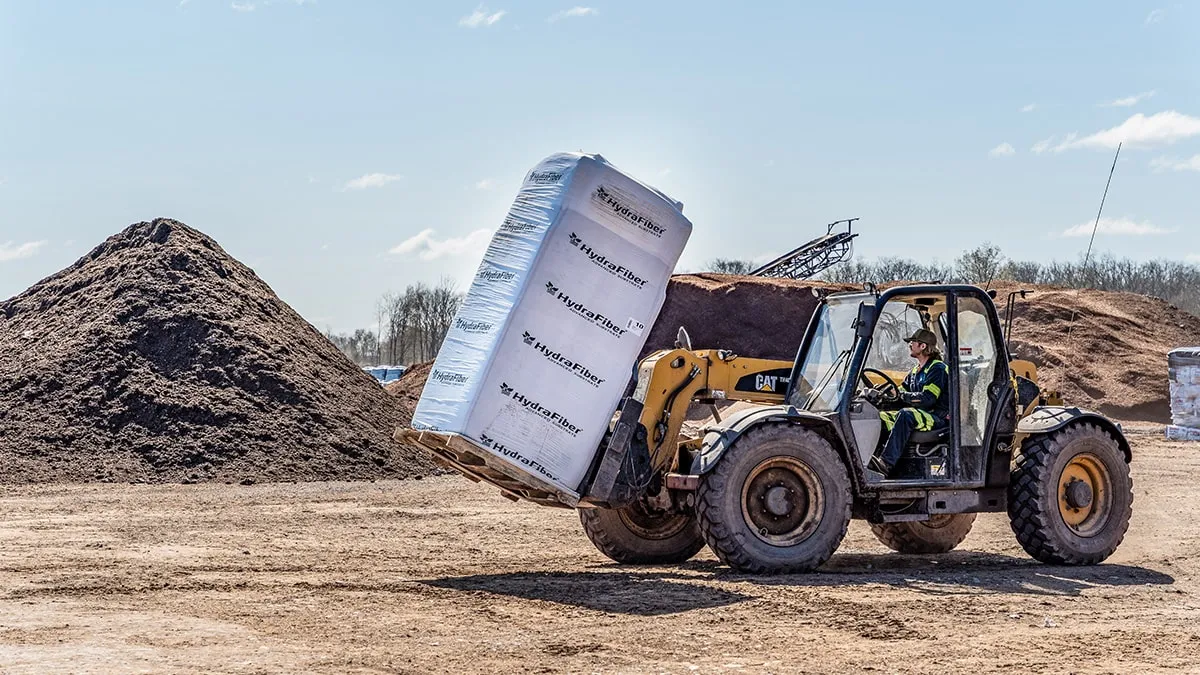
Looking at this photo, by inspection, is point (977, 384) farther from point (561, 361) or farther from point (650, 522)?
point (561, 361)

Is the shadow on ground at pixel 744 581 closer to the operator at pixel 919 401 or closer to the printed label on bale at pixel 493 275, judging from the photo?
the operator at pixel 919 401

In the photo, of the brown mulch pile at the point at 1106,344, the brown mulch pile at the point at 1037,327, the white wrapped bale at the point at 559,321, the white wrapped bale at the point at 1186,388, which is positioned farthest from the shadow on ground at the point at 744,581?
the brown mulch pile at the point at 1037,327

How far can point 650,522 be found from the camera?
11594mm

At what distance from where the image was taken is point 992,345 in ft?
37.3

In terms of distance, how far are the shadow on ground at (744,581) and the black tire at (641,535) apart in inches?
6.6

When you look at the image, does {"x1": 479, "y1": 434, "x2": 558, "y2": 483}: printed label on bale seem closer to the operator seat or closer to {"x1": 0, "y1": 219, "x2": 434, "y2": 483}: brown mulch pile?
the operator seat

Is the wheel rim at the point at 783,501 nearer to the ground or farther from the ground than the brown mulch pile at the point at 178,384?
nearer to the ground

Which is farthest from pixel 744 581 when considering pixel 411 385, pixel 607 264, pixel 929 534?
pixel 411 385

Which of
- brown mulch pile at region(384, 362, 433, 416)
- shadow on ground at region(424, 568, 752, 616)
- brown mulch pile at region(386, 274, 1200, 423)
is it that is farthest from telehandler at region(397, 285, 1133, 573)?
brown mulch pile at region(386, 274, 1200, 423)

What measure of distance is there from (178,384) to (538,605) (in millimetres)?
15455

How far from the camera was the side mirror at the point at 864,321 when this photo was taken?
1084 centimetres

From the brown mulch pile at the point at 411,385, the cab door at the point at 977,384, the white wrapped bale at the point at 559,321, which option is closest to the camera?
the white wrapped bale at the point at 559,321

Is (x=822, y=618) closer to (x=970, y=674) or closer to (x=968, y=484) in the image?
(x=970, y=674)

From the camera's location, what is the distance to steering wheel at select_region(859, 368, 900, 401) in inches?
442
